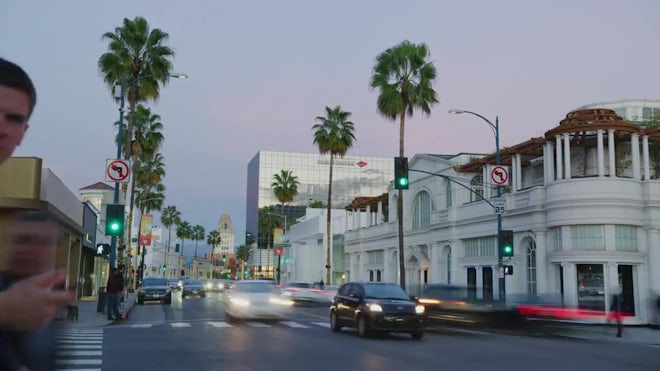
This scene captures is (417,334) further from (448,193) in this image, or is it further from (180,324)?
(448,193)

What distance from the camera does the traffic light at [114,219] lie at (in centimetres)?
2280

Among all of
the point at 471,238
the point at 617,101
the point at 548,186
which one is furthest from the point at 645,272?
the point at 617,101

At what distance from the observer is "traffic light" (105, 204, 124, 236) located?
74.8 ft

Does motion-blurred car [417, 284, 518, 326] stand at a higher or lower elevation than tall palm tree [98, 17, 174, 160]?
lower

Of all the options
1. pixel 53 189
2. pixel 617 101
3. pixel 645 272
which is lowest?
pixel 645 272

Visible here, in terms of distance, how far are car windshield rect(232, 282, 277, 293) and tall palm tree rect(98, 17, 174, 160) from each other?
481 inches

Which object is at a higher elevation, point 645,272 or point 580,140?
point 580,140

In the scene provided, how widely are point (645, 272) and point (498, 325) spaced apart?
15113 mm

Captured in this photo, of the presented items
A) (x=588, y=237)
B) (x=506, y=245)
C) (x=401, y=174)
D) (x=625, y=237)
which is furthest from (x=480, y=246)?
(x=401, y=174)

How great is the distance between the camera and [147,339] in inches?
720

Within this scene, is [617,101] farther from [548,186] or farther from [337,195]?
[337,195]

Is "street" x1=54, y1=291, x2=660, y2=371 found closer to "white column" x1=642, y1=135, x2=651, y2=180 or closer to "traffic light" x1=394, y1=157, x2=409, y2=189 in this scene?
"traffic light" x1=394, y1=157, x2=409, y2=189

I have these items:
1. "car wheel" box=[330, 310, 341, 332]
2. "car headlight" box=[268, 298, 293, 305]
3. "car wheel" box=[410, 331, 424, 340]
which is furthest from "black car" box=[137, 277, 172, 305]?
"car wheel" box=[410, 331, 424, 340]

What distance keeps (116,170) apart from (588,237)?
22967 mm
